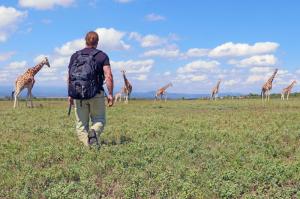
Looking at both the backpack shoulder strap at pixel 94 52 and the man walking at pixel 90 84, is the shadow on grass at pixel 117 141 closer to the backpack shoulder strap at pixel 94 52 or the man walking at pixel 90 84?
the man walking at pixel 90 84

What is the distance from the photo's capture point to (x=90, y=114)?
12477mm

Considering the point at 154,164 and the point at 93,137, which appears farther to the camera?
the point at 93,137

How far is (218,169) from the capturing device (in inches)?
391

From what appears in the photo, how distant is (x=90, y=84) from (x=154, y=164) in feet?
8.70

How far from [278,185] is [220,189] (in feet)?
3.68

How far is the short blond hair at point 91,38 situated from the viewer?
1198 centimetres

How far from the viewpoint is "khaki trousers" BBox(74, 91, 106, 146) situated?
12.2 metres

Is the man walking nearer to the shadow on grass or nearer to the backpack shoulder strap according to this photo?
the backpack shoulder strap

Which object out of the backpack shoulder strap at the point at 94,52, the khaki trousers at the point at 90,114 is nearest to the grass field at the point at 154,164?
the khaki trousers at the point at 90,114

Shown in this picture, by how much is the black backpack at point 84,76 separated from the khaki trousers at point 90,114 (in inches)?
13.0

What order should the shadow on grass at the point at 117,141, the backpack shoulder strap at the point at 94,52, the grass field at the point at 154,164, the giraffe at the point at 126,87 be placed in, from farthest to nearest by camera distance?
the giraffe at the point at 126,87 → the shadow on grass at the point at 117,141 → the backpack shoulder strap at the point at 94,52 → the grass field at the point at 154,164

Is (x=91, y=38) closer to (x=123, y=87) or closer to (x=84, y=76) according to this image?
(x=84, y=76)

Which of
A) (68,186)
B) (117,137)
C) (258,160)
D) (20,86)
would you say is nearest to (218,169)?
(258,160)

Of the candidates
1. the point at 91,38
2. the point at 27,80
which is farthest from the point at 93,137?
the point at 27,80
